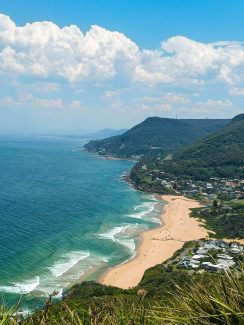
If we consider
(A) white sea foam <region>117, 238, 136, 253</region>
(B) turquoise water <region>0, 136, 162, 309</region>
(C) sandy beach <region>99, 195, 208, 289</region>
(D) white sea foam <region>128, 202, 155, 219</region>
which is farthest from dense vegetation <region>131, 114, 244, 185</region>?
(A) white sea foam <region>117, 238, 136, 253</region>

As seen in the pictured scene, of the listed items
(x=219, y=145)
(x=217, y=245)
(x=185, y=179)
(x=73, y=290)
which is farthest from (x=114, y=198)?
(x=219, y=145)

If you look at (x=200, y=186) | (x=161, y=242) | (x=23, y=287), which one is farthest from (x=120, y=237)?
(x=200, y=186)

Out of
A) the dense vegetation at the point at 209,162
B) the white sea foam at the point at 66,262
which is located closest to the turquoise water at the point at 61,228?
the white sea foam at the point at 66,262

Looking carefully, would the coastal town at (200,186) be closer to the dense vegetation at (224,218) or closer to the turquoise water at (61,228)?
the turquoise water at (61,228)

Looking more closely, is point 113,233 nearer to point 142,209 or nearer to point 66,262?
point 66,262

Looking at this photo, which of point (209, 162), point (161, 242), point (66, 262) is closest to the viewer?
point (66, 262)

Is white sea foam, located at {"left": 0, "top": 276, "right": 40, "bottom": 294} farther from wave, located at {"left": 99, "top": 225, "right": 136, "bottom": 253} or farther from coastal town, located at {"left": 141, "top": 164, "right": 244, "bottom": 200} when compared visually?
coastal town, located at {"left": 141, "top": 164, "right": 244, "bottom": 200}
